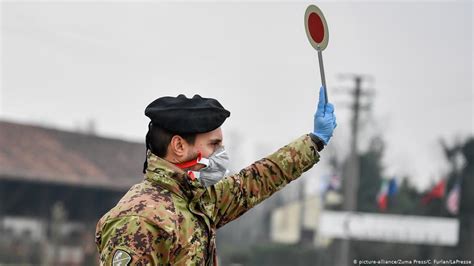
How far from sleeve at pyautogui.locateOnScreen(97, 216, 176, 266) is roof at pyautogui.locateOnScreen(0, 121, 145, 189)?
3005cm

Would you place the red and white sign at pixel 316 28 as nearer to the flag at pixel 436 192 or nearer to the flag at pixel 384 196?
the flag at pixel 436 192

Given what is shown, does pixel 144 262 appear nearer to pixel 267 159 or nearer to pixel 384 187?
pixel 267 159

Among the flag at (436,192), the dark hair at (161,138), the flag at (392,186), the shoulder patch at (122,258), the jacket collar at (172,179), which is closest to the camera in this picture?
the shoulder patch at (122,258)

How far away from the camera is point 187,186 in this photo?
3.37 m

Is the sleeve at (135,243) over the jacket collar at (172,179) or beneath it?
beneath

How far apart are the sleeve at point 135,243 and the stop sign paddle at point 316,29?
95 centimetres

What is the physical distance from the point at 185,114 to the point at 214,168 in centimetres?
21

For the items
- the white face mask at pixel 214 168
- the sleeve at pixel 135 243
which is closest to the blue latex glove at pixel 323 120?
the white face mask at pixel 214 168

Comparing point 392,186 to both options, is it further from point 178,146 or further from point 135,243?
point 135,243

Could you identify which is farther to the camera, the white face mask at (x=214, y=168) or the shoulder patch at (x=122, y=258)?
the white face mask at (x=214, y=168)

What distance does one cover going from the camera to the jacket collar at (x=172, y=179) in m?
3.34

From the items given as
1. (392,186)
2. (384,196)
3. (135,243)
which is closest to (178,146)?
(135,243)

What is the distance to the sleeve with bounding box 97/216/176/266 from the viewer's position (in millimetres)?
3096

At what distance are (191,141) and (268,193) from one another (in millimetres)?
468
